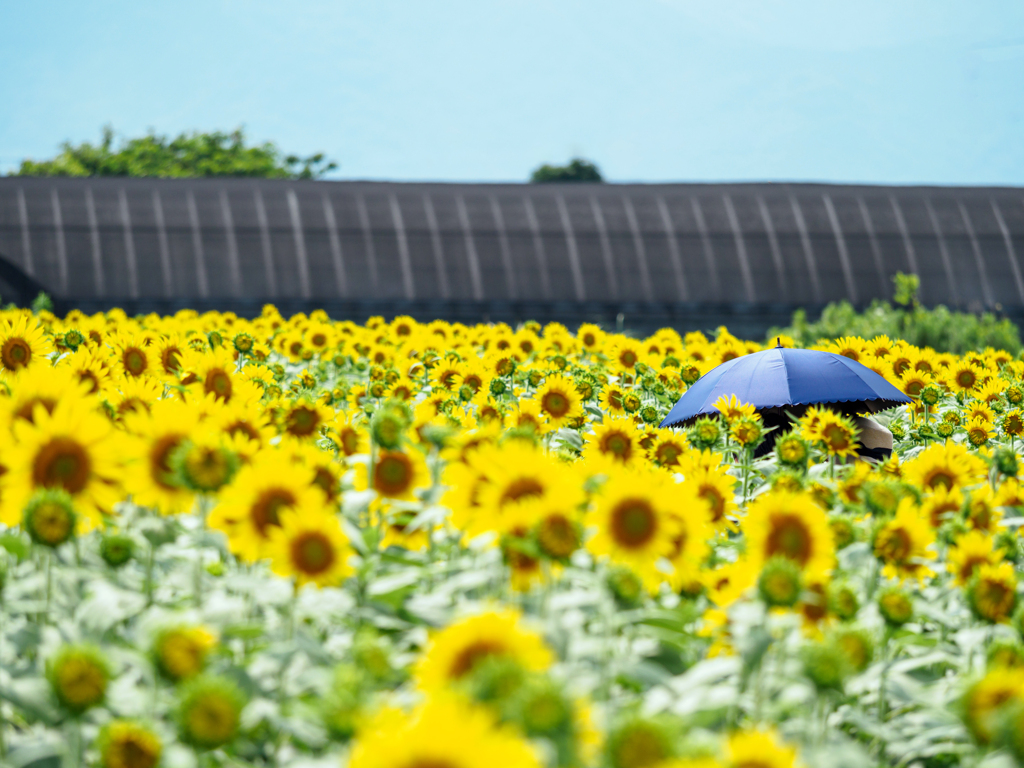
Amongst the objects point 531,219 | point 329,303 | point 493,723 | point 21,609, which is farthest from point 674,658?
point 531,219

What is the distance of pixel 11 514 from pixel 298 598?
80cm

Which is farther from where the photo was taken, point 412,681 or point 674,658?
point 674,658

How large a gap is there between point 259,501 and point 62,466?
53 cm

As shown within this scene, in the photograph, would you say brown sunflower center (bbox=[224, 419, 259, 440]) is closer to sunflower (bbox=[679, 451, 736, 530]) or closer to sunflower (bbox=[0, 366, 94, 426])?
sunflower (bbox=[0, 366, 94, 426])

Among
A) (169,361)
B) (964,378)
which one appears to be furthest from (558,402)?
(964,378)

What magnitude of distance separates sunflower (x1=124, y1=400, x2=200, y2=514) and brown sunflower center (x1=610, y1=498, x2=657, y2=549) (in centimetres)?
114

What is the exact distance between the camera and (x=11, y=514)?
2707 millimetres

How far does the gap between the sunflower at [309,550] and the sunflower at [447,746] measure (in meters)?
0.90

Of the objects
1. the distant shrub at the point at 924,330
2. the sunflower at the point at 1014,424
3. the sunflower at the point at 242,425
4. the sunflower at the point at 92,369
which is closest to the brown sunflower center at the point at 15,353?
the sunflower at the point at 92,369

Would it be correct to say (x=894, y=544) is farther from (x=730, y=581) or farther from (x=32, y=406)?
(x=32, y=406)

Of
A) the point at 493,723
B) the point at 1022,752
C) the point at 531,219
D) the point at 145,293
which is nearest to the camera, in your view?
the point at 493,723

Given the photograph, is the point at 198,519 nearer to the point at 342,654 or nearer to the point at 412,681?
the point at 342,654

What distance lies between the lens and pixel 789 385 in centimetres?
607

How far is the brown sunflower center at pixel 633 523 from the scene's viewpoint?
250cm
